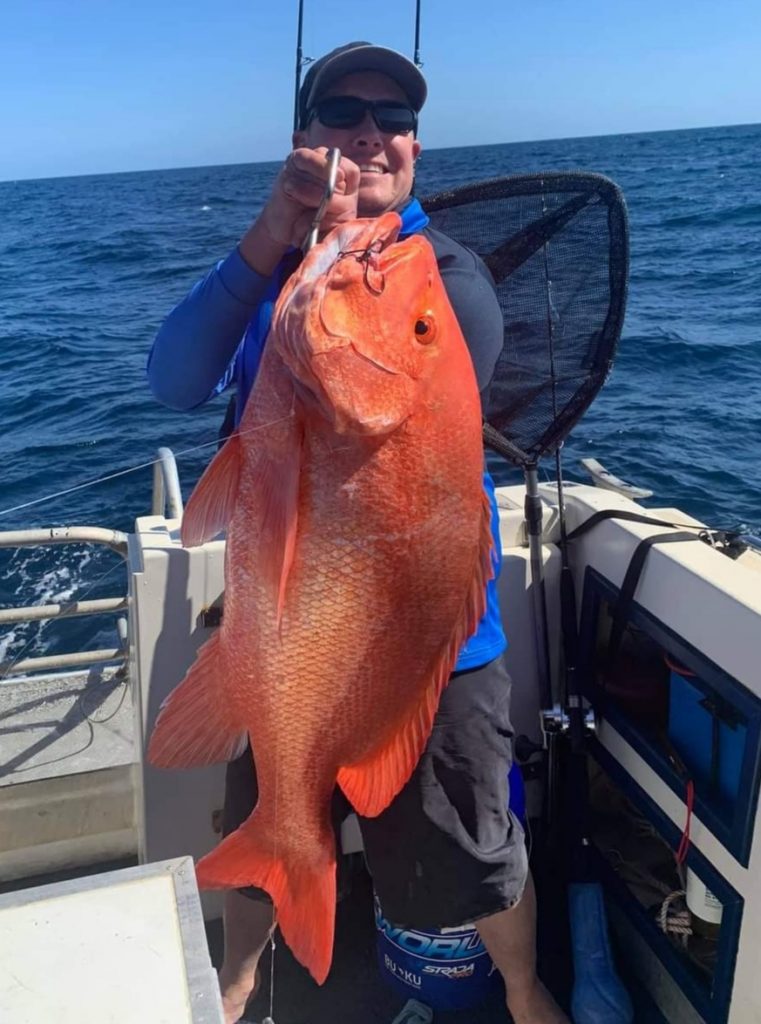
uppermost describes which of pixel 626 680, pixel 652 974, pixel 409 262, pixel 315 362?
pixel 409 262

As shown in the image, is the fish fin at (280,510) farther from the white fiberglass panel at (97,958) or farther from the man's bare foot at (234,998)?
the man's bare foot at (234,998)

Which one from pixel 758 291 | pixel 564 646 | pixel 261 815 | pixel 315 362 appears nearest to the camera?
pixel 315 362

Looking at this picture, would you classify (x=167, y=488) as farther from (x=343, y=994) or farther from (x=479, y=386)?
(x=343, y=994)

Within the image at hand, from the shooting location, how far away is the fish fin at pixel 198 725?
6.03ft

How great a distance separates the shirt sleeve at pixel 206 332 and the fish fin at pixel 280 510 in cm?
44

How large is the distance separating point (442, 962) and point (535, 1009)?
0.30 meters

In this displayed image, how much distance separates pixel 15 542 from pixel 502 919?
185cm

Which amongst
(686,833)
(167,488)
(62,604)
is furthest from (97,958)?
(62,604)

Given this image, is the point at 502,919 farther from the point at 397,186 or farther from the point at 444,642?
the point at 397,186

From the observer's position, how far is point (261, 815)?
1950mm

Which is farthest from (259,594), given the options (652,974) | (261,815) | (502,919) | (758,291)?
(758,291)

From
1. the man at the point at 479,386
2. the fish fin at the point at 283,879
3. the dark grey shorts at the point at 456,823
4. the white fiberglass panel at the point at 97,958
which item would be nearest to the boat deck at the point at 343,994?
the man at the point at 479,386

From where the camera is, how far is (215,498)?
66.8 inches

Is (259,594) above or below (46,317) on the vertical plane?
above
